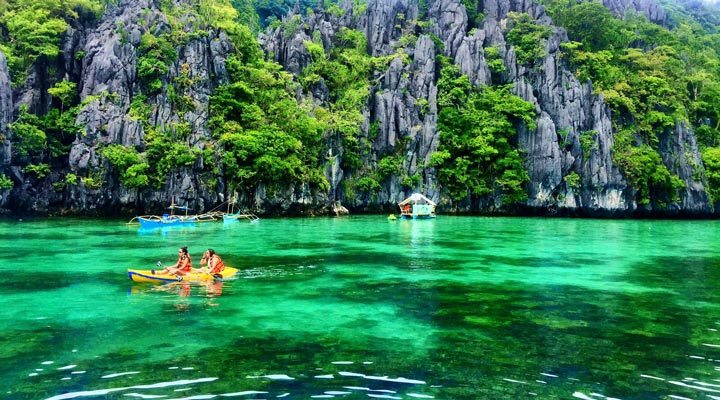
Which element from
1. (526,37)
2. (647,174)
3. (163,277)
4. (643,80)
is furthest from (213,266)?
(643,80)

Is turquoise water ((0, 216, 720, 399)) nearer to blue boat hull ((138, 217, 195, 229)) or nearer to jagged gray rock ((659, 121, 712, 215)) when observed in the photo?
blue boat hull ((138, 217, 195, 229))

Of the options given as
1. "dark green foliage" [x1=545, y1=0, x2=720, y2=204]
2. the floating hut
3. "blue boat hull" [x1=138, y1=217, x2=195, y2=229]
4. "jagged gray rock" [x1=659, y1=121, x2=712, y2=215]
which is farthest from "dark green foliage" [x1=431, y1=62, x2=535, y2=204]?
"blue boat hull" [x1=138, y1=217, x2=195, y2=229]

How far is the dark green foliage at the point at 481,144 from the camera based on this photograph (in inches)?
2162

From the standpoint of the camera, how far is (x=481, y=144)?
54.8m

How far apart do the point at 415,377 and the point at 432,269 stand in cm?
1133

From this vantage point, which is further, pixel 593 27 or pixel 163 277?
pixel 593 27

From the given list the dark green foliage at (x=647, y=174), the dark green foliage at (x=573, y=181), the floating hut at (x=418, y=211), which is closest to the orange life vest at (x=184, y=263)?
the floating hut at (x=418, y=211)

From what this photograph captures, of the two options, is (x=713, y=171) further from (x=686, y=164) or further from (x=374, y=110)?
(x=374, y=110)

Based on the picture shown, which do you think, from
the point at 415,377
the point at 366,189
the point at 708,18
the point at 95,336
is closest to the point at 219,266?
the point at 95,336

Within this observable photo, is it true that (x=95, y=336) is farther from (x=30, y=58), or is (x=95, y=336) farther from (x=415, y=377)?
(x=30, y=58)

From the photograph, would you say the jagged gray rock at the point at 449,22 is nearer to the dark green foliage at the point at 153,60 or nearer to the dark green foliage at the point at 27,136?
the dark green foliage at the point at 153,60

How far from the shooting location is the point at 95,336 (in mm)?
10234

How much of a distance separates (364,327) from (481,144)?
151 feet

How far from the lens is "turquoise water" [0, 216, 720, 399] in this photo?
25.7 feet
